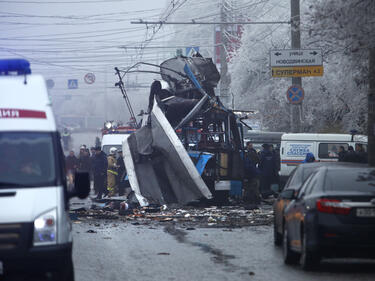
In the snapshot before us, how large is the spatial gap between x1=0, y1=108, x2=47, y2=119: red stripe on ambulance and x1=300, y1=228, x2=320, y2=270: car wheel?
386 cm

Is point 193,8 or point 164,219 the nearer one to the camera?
point 164,219

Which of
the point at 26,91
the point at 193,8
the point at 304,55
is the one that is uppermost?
the point at 193,8

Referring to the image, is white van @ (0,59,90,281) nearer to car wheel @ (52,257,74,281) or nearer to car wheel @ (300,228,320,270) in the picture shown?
car wheel @ (52,257,74,281)

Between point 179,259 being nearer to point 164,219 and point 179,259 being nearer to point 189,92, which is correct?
point 164,219

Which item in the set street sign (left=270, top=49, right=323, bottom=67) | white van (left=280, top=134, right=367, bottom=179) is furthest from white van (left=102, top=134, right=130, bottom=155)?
street sign (left=270, top=49, right=323, bottom=67)

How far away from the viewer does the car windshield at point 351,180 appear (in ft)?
34.3

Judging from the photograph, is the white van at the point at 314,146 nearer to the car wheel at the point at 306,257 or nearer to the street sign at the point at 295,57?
the street sign at the point at 295,57

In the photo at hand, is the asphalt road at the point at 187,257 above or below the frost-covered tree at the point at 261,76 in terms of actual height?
below

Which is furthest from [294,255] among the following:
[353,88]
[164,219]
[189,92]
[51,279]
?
[189,92]

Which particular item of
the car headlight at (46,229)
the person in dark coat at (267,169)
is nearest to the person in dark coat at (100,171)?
the person in dark coat at (267,169)

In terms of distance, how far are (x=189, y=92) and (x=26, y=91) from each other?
1493cm

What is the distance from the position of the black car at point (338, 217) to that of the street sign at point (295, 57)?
12.4 m

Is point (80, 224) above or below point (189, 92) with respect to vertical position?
below

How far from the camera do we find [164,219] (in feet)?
61.4
